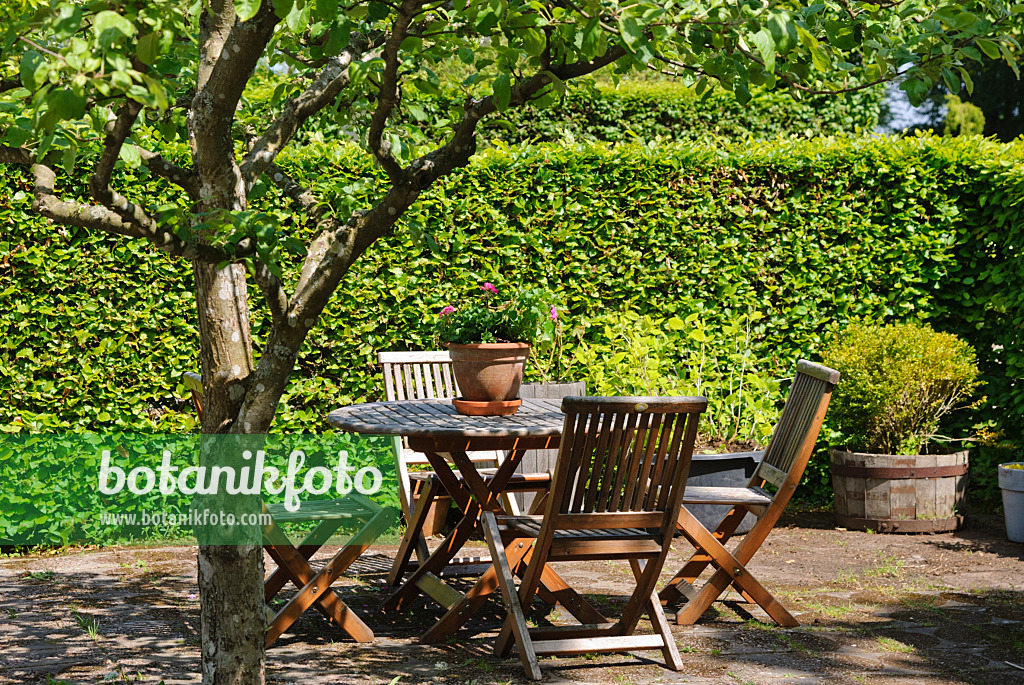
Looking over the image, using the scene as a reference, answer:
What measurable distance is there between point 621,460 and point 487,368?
75 centimetres

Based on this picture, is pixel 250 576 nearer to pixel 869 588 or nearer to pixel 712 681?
pixel 712 681

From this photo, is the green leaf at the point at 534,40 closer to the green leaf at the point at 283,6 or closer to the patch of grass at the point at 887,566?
the green leaf at the point at 283,6

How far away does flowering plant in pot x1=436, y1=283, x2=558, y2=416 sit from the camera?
3.91 metres

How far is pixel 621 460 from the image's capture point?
3477 millimetres

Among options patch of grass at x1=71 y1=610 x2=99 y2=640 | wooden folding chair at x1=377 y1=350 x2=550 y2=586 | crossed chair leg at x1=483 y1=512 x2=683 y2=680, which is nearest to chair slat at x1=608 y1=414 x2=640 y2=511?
crossed chair leg at x1=483 y1=512 x2=683 y2=680

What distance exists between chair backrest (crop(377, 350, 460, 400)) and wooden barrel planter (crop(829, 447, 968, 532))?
2626 mm

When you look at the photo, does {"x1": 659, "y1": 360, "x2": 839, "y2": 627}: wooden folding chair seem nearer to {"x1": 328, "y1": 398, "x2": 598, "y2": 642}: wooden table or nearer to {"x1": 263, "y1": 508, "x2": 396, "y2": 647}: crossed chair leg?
{"x1": 328, "y1": 398, "x2": 598, "y2": 642}: wooden table

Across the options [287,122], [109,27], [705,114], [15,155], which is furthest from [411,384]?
[705,114]

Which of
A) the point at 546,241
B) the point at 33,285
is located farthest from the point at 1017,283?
the point at 33,285

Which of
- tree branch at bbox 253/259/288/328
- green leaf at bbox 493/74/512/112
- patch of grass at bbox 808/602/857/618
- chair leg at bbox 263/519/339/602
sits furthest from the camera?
patch of grass at bbox 808/602/857/618

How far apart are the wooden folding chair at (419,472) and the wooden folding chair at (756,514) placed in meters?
0.77

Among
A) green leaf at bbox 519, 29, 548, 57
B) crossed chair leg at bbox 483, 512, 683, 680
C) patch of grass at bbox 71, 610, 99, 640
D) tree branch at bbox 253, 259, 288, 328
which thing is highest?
green leaf at bbox 519, 29, 548, 57

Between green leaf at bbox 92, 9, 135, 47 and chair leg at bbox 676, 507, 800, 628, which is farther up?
green leaf at bbox 92, 9, 135, 47

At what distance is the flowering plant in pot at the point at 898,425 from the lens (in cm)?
583
